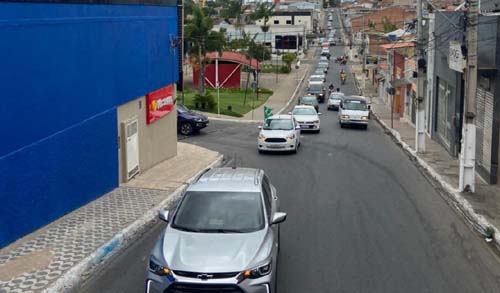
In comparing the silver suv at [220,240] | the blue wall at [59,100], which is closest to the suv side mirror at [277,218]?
the silver suv at [220,240]

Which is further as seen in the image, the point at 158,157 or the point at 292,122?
the point at 292,122

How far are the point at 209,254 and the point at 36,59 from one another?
664 centimetres

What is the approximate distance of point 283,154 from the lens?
27.7 metres

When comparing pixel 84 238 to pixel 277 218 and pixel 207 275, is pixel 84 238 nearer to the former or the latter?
pixel 277 218

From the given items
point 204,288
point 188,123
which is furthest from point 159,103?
point 204,288

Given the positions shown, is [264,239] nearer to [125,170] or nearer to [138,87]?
[125,170]

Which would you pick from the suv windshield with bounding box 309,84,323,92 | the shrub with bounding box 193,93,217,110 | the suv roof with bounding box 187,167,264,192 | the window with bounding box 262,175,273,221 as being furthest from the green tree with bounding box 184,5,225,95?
the window with bounding box 262,175,273,221

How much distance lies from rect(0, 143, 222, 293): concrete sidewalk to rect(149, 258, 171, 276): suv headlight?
193cm

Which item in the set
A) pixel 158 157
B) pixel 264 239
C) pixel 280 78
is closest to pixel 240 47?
pixel 280 78

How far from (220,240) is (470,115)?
35.4 ft

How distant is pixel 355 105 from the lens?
135 feet

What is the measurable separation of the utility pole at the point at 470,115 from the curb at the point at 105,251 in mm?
7849

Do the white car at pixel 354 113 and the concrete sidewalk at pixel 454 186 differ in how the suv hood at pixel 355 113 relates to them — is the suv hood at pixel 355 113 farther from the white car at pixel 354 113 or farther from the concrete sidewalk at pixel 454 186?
the concrete sidewalk at pixel 454 186

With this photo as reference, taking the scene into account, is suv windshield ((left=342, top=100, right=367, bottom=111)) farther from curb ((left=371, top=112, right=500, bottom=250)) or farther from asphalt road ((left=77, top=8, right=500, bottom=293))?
asphalt road ((left=77, top=8, right=500, bottom=293))
